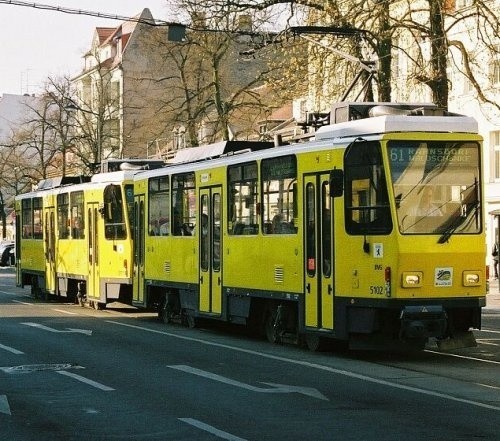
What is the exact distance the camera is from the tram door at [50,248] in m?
36.7

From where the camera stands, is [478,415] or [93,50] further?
[93,50]

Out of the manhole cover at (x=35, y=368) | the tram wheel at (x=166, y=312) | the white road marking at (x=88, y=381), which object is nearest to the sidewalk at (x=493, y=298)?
the tram wheel at (x=166, y=312)

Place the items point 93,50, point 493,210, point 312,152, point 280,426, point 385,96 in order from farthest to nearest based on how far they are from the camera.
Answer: point 93,50
point 493,210
point 385,96
point 312,152
point 280,426

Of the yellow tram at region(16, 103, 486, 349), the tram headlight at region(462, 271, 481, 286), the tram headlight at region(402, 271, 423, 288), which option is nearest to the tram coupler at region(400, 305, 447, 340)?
the yellow tram at region(16, 103, 486, 349)

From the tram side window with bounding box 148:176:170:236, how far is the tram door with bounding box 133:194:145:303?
714 mm

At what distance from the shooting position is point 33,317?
2867 centimetres

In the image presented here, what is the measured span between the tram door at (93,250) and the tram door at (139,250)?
3.13 m

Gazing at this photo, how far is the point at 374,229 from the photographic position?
58.6 feet

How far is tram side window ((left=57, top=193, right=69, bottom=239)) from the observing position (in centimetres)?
3516

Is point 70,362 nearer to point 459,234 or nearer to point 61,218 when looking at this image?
point 459,234

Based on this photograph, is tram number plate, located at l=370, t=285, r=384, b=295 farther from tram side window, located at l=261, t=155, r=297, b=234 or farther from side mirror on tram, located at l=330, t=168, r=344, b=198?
tram side window, located at l=261, t=155, r=297, b=234

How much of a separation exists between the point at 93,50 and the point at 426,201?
199 feet

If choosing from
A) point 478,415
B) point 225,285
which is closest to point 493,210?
point 225,285

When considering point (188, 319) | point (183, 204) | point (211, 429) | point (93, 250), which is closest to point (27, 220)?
point (93, 250)
